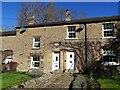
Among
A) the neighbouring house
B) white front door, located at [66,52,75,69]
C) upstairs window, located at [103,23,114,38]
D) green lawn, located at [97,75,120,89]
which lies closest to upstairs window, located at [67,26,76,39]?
the neighbouring house

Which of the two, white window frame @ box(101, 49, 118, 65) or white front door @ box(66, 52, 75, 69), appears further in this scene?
white front door @ box(66, 52, 75, 69)

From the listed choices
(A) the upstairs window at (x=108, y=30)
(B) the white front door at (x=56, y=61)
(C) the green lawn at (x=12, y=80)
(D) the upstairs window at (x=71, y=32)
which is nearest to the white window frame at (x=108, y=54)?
(A) the upstairs window at (x=108, y=30)

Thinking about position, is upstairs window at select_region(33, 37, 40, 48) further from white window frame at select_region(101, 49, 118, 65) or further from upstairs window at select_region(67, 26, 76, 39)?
white window frame at select_region(101, 49, 118, 65)

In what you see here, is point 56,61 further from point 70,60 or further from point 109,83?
point 109,83

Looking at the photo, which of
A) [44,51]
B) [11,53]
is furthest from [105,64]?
[11,53]

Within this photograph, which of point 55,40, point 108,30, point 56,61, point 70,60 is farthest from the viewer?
point 55,40

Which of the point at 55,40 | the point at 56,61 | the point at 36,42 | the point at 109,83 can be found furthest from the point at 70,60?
the point at 109,83

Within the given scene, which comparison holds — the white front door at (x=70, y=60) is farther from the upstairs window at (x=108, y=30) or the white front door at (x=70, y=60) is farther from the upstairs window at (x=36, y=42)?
the upstairs window at (x=36, y=42)

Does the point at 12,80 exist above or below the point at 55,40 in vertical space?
below

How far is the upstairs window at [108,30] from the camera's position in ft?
89.0

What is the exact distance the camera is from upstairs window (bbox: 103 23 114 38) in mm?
27116

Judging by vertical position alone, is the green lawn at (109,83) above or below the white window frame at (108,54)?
below

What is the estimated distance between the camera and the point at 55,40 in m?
30.2

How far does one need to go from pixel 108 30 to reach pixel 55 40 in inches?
276
